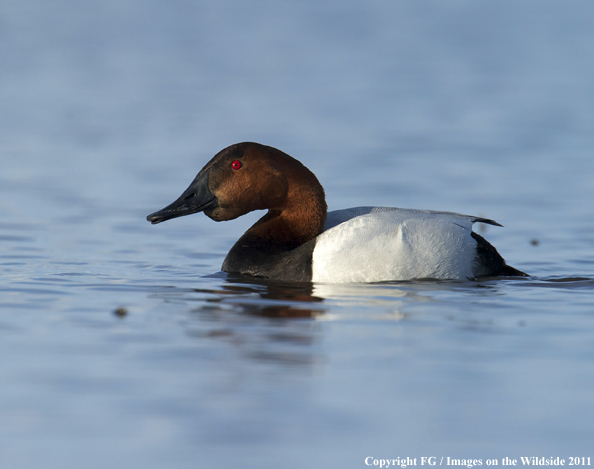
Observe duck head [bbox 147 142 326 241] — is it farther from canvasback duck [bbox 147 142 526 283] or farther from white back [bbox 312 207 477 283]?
white back [bbox 312 207 477 283]

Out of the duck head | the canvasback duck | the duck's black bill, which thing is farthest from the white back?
the duck's black bill

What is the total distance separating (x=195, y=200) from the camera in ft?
24.1

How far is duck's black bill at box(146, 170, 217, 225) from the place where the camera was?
731 centimetres

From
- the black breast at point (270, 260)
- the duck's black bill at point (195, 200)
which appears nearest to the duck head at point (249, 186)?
the duck's black bill at point (195, 200)

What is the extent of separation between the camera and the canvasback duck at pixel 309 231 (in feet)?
22.7

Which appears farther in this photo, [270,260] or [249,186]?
[249,186]

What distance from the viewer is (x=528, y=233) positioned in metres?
9.70

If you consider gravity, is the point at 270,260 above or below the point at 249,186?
below

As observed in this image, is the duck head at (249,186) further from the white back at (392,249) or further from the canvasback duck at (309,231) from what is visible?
the white back at (392,249)

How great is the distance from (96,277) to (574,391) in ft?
13.3

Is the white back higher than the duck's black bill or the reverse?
the reverse

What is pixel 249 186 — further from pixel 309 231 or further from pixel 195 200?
pixel 309 231

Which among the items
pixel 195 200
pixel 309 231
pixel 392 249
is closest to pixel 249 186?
pixel 195 200

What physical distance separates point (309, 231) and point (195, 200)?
36.9 inches
